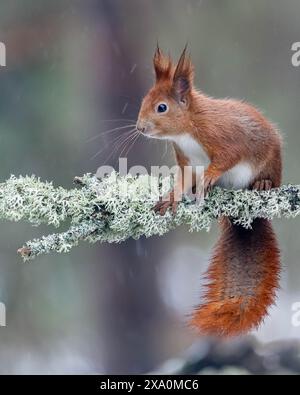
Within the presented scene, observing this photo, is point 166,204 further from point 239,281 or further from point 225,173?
point 239,281

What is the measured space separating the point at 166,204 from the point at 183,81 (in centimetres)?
32

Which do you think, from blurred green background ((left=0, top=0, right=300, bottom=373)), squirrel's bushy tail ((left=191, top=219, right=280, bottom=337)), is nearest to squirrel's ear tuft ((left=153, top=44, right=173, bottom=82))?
squirrel's bushy tail ((left=191, top=219, right=280, bottom=337))

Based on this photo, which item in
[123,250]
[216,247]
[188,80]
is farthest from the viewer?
[123,250]

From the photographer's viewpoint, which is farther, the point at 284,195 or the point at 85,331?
the point at 85,331

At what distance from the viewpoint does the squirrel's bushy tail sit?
2.02 metres

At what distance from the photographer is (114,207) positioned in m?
1.79

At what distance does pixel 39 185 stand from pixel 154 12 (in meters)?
1.31

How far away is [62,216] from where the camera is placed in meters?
1.78

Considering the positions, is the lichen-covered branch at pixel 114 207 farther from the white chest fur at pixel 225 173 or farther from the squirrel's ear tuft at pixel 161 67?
the squirrel's ear tuft at pixel 161 67

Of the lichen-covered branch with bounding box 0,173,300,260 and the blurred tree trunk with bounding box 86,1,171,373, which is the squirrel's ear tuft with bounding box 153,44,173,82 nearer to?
the lichen-covered branch with bounding box 0,173,300,260

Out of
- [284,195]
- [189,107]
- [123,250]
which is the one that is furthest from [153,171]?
[284,195]

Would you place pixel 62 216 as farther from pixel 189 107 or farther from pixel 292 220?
pixel 292 220

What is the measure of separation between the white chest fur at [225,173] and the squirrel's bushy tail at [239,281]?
125 millimetres

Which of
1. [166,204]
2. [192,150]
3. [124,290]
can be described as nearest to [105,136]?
[124,290]
